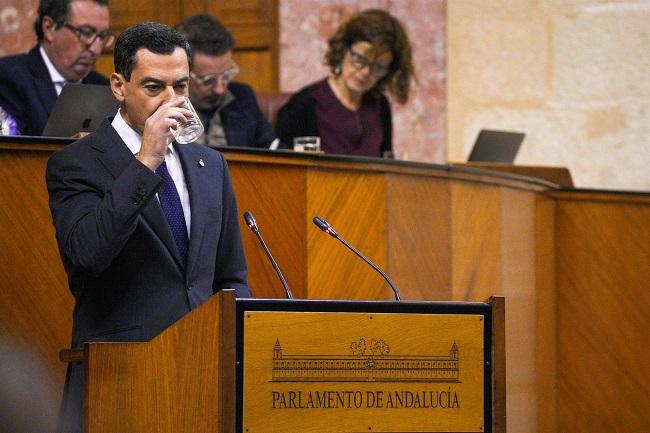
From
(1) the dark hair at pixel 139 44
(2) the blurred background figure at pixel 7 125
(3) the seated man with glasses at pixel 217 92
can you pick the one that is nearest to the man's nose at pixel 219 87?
(3) the seated man with glasses at pixel 217 92

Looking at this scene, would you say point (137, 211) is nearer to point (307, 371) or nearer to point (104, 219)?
point (104, 219)

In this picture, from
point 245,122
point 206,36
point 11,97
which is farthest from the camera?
point 245,122

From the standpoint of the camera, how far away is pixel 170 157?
3125 millimetres

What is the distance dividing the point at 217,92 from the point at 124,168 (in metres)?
2.57

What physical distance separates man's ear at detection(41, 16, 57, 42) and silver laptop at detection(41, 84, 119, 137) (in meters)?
0.82

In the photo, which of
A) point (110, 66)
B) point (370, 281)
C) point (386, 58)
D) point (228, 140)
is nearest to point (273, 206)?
point (370, 281)

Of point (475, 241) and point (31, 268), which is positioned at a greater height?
point (475, 241)

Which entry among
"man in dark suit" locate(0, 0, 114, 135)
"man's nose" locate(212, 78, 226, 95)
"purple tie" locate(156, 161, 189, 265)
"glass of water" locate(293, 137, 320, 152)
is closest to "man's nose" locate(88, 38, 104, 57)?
"man in dark suit" locate(0, 0, 114, 135)

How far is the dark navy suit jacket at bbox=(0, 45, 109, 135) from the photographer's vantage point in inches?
187

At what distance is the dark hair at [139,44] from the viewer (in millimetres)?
3029

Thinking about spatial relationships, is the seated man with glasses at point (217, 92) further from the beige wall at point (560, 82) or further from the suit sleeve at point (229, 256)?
the beige wall at point (560, 82)

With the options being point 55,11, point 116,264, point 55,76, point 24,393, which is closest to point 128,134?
point 116,264

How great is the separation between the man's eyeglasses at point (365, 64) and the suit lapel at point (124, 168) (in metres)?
3.02

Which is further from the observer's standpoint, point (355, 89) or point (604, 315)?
point (355, 89)
